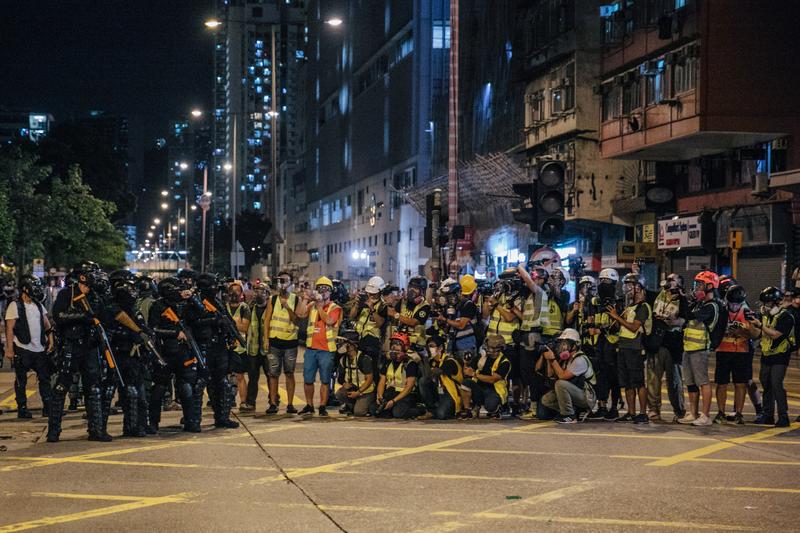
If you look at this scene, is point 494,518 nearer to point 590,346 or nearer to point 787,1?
point 590,346

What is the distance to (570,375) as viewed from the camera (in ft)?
46.4

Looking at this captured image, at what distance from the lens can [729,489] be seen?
9375mm

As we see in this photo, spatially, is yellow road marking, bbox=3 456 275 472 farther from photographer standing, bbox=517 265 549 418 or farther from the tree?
the tree

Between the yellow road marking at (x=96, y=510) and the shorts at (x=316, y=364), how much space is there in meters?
6.17

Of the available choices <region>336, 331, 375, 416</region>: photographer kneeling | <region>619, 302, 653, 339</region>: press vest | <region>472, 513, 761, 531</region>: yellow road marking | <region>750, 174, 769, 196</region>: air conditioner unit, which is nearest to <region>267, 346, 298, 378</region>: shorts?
<region>336, 331, 375, 416</region>: photographer kneeling

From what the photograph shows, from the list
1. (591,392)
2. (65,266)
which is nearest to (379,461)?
(591,392)

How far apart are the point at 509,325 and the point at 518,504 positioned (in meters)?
6.60

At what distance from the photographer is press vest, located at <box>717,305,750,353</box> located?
555 inches

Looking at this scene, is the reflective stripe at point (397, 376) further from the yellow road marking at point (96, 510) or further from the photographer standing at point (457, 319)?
the yellow road marking at point (96, 510)

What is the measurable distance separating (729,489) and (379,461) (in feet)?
10.5

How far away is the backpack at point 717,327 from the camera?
1391 centimetres

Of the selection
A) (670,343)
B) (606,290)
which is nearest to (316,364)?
(606,290)

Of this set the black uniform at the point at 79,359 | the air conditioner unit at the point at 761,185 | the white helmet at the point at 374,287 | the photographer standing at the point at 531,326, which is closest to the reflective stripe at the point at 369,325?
the white helmet at the point at 374,287

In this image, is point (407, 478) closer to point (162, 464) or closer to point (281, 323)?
point (162, 464)
